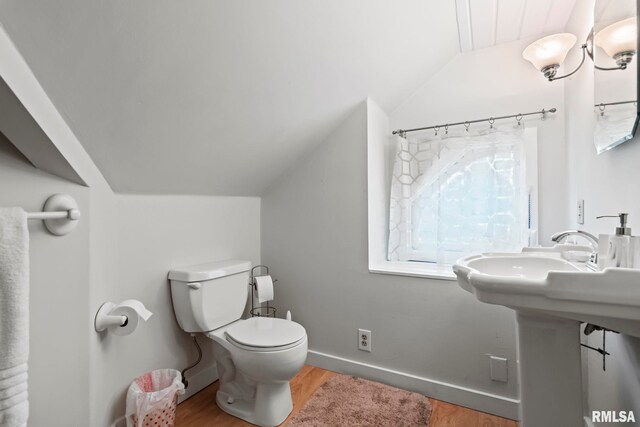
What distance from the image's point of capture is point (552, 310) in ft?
2.63

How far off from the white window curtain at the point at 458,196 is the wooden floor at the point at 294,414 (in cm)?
81

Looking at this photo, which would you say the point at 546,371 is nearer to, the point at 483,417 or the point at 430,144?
the point at 483,417

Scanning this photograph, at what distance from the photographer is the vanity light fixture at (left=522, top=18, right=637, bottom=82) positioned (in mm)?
960

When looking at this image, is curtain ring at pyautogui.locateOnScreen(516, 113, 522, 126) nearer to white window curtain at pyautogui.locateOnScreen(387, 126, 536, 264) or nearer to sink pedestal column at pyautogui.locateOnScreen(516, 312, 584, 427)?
white window curtain at pyautogui.locateOnScreen(387, 126, 536, 264)

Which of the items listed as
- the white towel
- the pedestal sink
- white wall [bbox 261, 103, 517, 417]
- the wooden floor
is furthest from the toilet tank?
the pedestal sink

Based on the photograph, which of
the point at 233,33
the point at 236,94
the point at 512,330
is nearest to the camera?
the point at 233,33

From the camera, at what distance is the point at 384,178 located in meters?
2.19

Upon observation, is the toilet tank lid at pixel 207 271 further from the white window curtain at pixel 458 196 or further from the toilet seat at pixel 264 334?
the white window curtain at pixel 458 196

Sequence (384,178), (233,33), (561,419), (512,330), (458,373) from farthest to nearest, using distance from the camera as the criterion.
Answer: (384,178) → (458,373) → (512,330) → (233,33) → (561,419)

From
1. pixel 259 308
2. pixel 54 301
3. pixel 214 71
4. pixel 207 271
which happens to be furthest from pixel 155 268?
pixel 214 71

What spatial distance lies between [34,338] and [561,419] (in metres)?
1.82

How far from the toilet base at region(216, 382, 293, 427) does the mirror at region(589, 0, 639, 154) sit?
1736 mm

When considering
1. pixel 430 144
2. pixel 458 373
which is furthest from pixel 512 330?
pixel 430 144

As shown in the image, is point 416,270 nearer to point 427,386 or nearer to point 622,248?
point 427,386
